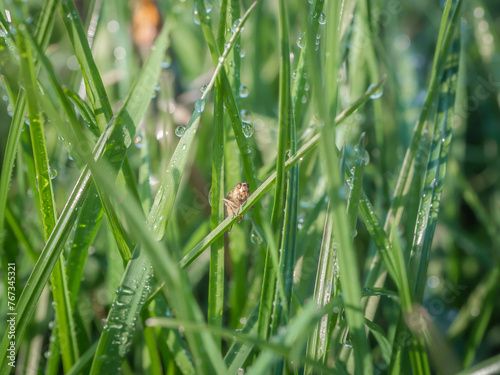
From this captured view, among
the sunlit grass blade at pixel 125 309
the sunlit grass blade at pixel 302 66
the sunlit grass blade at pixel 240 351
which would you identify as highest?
the sunlit grass blade at pixel 302 66

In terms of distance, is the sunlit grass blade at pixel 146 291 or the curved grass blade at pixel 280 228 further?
the curved grass blade at pixel 280 228

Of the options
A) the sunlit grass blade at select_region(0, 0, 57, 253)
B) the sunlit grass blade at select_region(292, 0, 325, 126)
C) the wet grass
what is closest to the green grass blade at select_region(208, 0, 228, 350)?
the wet grass

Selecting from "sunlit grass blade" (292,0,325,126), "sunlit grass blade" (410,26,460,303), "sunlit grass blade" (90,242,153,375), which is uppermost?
"sunlit grass blade" (292,0,325,126)

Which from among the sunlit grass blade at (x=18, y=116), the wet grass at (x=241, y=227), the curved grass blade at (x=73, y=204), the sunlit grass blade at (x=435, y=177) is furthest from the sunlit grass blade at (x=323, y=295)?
the sunlit grass blade at (x=18, y=116)

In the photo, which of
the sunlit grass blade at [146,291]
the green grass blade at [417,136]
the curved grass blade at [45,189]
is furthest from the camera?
the green grass blade at [417,136]

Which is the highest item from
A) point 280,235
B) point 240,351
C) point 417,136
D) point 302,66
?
point 302,66

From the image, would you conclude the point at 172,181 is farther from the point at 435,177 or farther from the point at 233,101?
the point at 435,177

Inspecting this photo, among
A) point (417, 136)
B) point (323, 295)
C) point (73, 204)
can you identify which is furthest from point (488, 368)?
point (73, 204)

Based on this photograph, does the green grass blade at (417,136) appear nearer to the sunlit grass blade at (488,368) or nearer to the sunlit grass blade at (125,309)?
the sunlit grass blade at (488,368)

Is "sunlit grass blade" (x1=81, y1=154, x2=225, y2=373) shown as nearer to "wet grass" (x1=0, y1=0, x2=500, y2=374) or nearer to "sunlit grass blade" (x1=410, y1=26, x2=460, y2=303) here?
"wet grass" (x1=0, y1=0, x2=500, y2=374)

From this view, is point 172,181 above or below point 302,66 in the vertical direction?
below

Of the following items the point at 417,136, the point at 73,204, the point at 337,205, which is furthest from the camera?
the point at 417,136
